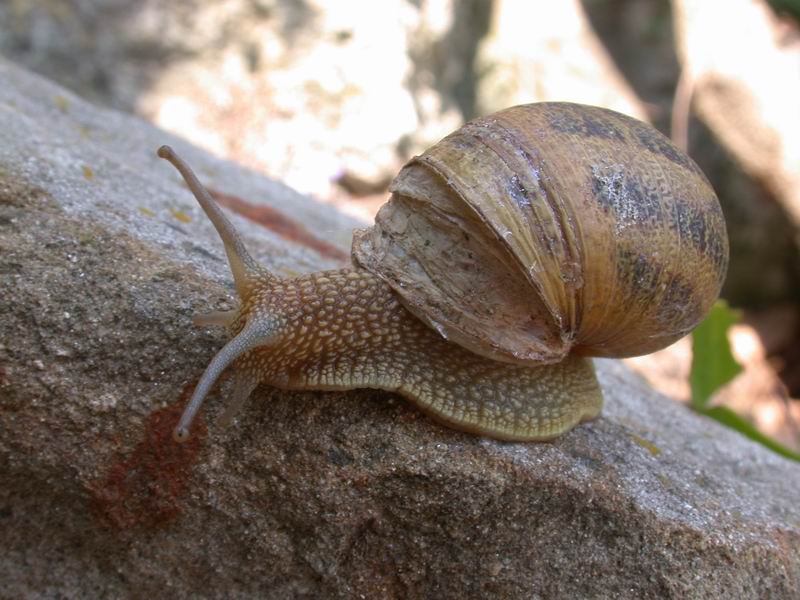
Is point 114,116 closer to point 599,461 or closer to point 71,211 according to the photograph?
point 71,211

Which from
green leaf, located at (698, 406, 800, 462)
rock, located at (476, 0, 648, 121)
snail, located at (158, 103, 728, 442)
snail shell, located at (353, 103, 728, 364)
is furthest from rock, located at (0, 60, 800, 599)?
rock, located at (476, 0, 648, 121)

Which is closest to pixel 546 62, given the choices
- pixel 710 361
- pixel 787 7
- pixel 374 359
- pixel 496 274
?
pixel 787 7

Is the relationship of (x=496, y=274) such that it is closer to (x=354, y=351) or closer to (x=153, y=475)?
(x=354, y=351)

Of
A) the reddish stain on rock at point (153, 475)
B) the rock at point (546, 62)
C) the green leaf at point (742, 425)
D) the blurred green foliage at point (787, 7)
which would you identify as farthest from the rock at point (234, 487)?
the blurred green foliage at point (787, 7)

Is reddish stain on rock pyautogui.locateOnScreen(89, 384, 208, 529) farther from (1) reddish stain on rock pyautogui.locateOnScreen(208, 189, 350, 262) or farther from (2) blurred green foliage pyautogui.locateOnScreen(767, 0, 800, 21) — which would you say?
(2) blurred green foliage pyautogui.locateOnScreen(767, 0, 800, 21)

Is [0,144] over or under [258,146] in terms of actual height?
under

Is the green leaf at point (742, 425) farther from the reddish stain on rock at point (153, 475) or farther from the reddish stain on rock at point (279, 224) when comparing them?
the reddish stain on rock at point (153, 475)

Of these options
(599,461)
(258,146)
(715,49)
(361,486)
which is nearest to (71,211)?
(361,486)
